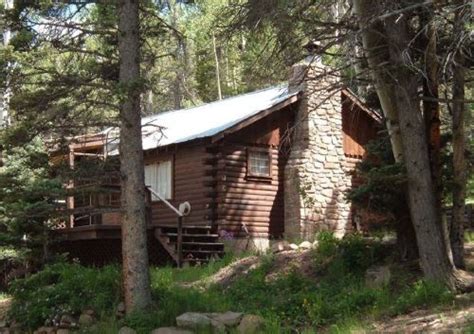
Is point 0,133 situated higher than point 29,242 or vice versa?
point 0,133

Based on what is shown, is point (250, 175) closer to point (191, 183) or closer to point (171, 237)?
point (191, 183)

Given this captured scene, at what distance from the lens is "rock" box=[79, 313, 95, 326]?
33.6 feet

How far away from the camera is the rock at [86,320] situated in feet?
33.6

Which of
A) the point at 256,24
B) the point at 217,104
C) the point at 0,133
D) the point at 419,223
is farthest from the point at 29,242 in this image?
the point at 217,104

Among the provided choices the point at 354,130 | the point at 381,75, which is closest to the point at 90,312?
the point at 381,75

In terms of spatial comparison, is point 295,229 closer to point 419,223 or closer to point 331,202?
point 331,202

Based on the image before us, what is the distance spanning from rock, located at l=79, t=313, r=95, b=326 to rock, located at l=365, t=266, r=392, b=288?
4.43 m

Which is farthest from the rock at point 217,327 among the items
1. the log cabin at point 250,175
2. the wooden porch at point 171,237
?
the log cabin at point 250,175

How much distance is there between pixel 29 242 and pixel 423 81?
9152 mm

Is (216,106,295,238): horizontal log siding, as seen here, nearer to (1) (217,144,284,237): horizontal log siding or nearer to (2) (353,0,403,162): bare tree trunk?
(1) (217,144,284,237): horizontal log siding

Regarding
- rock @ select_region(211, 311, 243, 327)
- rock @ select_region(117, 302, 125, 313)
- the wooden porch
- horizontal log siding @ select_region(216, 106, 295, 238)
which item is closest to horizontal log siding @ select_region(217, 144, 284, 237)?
horizontal log siding @ select_region(216, 106, 295, 238)

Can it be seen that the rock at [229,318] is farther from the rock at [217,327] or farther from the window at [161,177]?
the window at [161,177]

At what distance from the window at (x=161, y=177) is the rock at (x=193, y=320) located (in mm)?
10671

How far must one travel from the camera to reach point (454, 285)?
961 centimetres
